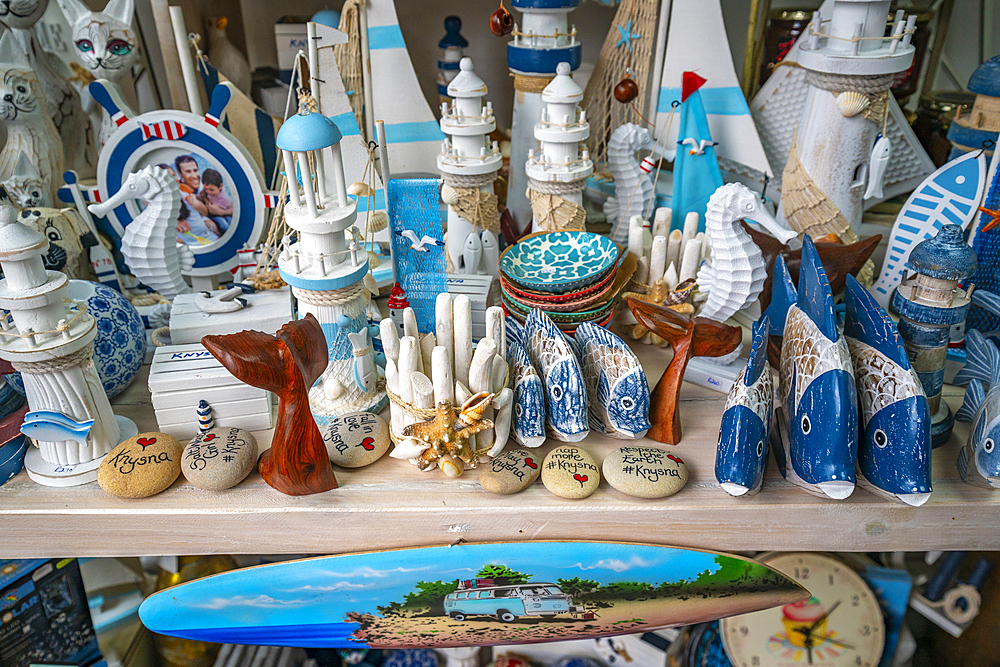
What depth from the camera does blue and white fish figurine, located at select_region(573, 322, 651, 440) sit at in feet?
3.36

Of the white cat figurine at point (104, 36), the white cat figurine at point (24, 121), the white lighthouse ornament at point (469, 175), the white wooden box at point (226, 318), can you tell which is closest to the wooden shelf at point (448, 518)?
the white wooden box at point (226, 318)

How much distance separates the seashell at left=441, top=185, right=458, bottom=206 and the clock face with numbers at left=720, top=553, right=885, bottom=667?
0.92 metres

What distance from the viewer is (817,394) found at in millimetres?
904

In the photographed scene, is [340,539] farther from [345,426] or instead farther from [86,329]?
[86,329]

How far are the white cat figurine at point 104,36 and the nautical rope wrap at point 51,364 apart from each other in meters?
0.63

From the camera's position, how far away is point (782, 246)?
1239 millimetres

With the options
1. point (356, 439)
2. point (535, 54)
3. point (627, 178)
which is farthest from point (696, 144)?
point (356, 439)

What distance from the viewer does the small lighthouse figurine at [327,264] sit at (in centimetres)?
99

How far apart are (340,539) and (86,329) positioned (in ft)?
1.54

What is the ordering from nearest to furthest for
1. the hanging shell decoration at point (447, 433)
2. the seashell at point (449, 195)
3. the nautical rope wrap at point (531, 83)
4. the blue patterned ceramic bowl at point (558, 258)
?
1. the hanging shell decoration at point (447, 433)
2. the blue patterned ceramic bowl at point (558, 258)
3. the seashell at point (449, 195)
4. the nautical rope wrap at point (531, 83)

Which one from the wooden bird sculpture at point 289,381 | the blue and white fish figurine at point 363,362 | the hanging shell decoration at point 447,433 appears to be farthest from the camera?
the blue and white fish figurine at point 363,362

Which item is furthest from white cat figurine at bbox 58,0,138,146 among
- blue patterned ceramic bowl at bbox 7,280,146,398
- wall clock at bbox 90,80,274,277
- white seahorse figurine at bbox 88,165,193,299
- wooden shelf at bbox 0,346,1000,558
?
wooden shelf at bbox 0,346,1000,558

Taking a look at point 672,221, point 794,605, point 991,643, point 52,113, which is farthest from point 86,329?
point 991,643

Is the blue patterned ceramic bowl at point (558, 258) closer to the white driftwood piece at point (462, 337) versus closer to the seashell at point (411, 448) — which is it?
the white driftwood piece at point (462, 337)
